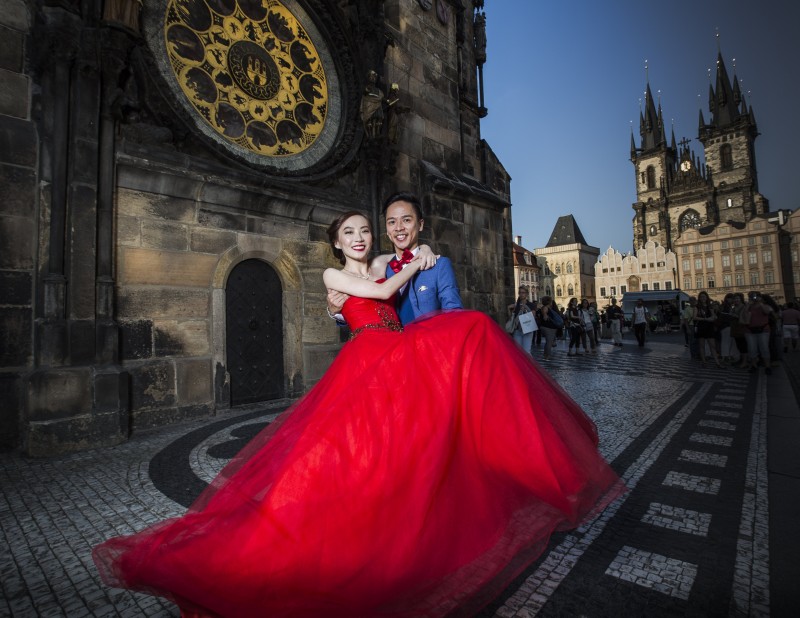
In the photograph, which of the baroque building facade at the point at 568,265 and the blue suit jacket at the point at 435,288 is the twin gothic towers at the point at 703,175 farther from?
the blue suit jacket at the point at 435,288

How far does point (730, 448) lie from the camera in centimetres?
370

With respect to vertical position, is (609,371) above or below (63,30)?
below

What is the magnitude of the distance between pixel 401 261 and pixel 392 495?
1.50 m

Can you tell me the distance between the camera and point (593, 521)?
2.40 metres

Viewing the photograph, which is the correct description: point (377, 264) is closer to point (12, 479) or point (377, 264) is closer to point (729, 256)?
point (12, 479)

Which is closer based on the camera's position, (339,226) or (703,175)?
(339,226)

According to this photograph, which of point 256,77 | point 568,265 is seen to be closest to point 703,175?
point 568,265

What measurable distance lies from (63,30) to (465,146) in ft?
26.0

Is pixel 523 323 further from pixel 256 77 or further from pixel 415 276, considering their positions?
pixel 415 276

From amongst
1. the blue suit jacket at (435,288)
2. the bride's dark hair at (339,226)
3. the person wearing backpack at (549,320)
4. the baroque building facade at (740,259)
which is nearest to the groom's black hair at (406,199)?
the bride's dark hair at (339,226)

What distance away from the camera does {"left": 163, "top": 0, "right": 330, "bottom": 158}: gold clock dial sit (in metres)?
5.66

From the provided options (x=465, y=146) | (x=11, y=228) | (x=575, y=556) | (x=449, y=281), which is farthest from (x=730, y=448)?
(x=465, y=146)

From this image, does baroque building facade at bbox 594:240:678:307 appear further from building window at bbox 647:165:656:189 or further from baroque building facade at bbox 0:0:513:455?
baroque building facade at bbox 0:0:513:455

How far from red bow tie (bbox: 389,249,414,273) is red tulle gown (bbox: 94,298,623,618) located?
693 millimetres
